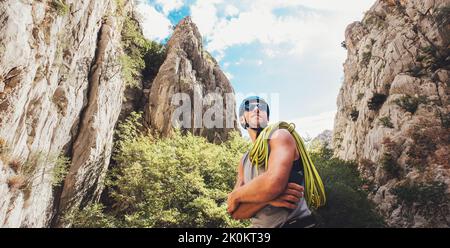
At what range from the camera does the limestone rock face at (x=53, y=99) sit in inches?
255

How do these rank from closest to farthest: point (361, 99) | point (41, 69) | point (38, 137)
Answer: point (41, 69)
point (38, 137)
point (361, 99)

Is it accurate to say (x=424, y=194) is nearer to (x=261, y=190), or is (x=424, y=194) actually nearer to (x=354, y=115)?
(x=261, y=190)

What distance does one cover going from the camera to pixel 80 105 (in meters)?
11.0

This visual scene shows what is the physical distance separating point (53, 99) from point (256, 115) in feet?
22.1

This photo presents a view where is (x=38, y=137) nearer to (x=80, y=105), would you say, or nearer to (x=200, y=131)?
(x=80, y=105)

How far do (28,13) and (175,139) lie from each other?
11.2 metres

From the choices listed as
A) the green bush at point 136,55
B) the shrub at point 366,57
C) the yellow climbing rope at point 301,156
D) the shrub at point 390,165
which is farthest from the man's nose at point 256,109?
the shrub at point 366,57

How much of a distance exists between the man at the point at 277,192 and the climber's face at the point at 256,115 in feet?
1.83

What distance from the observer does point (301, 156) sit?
4742 mm

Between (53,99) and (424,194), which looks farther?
(424,194)

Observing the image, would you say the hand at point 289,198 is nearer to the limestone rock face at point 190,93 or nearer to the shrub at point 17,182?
the shrub at point 17,182

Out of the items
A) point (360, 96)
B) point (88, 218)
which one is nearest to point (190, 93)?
point (88, 218)

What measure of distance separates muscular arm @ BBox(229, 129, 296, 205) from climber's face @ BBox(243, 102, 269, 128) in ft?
1.93
